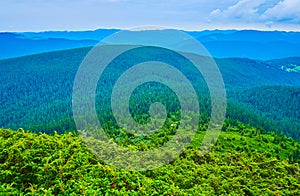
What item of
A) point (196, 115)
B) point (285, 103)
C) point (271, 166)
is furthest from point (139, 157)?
point (285, 103)

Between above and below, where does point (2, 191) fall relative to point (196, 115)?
above

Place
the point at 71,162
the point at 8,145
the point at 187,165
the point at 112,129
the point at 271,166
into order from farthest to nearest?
the point at 112,129, the point at 271,166, the point at 187,165, the point at 8,145, the point at 71,162

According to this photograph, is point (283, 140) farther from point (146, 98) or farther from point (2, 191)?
point (2, 191)

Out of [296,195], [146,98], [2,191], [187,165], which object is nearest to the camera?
[2,191]

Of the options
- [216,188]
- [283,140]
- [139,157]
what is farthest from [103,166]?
[283,140]

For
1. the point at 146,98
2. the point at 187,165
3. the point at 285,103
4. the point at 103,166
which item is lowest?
the point at 285,103

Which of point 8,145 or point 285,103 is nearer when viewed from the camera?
point 8,145

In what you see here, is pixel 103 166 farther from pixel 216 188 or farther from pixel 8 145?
pixel 216 188

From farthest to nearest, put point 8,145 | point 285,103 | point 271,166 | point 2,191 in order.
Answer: point 285,103 → point 271,166 → point 8,145 → point 2,191

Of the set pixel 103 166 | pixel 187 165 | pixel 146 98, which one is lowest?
pixel 146 98
